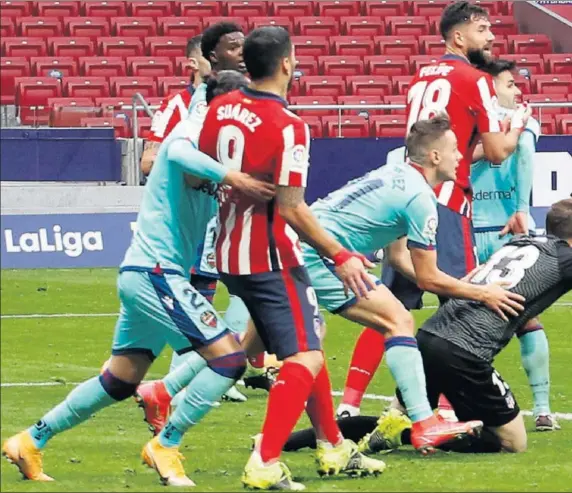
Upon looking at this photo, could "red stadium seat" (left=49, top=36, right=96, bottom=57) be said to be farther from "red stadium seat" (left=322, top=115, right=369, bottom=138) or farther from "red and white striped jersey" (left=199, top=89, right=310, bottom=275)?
"red and white striped jersey" (left=199, top=89, right=310, bottom=275)

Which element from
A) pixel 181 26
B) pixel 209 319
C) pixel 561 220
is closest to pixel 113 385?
pixel 209 319

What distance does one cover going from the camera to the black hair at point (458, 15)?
26.9ft

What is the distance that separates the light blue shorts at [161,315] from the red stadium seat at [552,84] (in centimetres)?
1875

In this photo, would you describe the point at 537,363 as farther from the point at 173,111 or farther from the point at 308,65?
the point at 308,65

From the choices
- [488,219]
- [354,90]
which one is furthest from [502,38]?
[488,219]

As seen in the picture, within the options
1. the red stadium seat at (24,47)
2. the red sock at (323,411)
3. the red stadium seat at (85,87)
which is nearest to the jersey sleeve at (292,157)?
the red sock at (323,411)

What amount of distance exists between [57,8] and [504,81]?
16830 millimetres

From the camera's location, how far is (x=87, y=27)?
80.6ft

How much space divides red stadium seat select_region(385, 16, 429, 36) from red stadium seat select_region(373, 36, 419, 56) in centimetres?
22

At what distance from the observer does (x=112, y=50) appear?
2425 cm

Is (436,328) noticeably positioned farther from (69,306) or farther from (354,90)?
(354,90)

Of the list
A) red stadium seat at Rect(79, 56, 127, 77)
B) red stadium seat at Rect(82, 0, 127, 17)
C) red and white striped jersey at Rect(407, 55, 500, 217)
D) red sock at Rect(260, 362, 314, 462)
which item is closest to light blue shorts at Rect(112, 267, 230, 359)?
red sock at Rect(260, 362, 314, 462)

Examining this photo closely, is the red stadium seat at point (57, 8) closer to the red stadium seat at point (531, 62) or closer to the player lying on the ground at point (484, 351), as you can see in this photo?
the red stadium seat at point (531, 62)

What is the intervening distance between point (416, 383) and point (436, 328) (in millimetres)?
588
